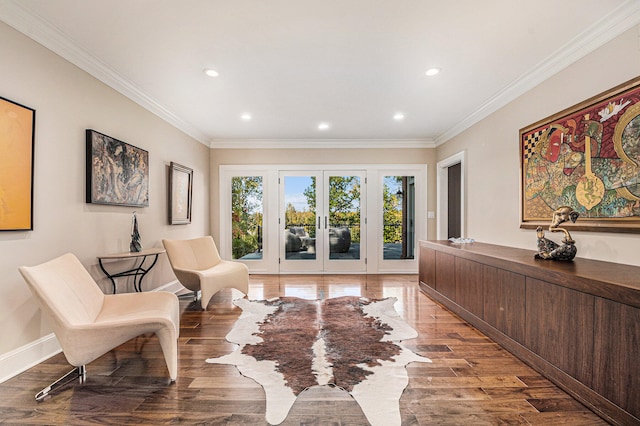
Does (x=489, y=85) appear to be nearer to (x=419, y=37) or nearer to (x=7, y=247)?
(x=419, y=37)

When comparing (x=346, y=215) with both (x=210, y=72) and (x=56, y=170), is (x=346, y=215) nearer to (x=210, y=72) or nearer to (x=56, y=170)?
(x=210, y=72)

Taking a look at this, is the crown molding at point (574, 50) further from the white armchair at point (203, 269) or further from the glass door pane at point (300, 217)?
the white armchair at point (203, 269)

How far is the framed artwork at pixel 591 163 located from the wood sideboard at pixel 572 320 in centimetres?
37

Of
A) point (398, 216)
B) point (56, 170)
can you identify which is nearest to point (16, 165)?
point (56, 170)

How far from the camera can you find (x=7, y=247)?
2.06 m

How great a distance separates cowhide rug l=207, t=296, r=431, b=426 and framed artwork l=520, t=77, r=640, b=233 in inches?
67.4

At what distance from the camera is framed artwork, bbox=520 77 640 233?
2.06 metres

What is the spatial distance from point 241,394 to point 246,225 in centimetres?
406

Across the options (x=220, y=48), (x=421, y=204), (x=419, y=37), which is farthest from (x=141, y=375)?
(x=421, y=204)

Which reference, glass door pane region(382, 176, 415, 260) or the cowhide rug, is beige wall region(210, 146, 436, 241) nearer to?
glass door pane region(382, 176, 415, 260)

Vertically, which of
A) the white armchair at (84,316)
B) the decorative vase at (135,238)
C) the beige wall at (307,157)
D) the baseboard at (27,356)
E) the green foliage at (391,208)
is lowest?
the baseboard at (27,356)

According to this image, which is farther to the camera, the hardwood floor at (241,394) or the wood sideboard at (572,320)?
the hardwood floor at (241,394)

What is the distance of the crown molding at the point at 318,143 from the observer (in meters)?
5.60

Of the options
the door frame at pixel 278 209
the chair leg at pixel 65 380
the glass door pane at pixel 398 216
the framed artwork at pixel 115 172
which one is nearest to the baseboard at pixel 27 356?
the chair leg at pixel 65 380
